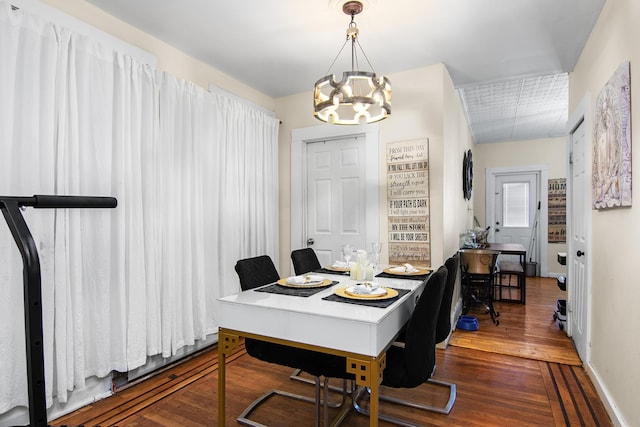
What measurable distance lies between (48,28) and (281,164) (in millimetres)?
2472

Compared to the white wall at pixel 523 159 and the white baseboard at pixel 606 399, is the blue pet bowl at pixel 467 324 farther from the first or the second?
the white wall at pixel 523 159

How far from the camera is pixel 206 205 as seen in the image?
309cm

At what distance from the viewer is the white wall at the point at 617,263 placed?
177 cm

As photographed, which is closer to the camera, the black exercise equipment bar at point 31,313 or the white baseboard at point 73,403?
the black exercise equipment bar at point 31,313

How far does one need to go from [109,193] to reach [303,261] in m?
1.50

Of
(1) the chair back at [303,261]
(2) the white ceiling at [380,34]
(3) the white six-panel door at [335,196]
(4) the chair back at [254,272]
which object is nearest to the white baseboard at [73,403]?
(4) the chair back at [254,272]

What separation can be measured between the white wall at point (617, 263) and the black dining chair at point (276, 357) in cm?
149

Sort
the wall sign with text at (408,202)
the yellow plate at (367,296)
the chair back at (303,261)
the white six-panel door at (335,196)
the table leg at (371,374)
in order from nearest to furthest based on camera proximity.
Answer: the table leg at (371,374) < the yellow plate at (367,296) < the chair back at (303,261) < the wall sign with text at (408,202) < the white six-panel door at (335,196)

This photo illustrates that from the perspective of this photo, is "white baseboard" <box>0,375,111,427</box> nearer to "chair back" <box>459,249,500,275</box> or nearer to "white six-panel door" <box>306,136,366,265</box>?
"white six-panel door" <box>306,136,366,265</box>

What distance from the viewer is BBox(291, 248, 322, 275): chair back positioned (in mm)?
2855

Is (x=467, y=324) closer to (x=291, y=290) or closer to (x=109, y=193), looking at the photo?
(x=291, y=290)

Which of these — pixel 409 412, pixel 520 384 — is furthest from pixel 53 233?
pixel 520 384

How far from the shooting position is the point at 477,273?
13.1 ft

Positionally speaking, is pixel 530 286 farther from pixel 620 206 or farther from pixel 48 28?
pixel 48 28
